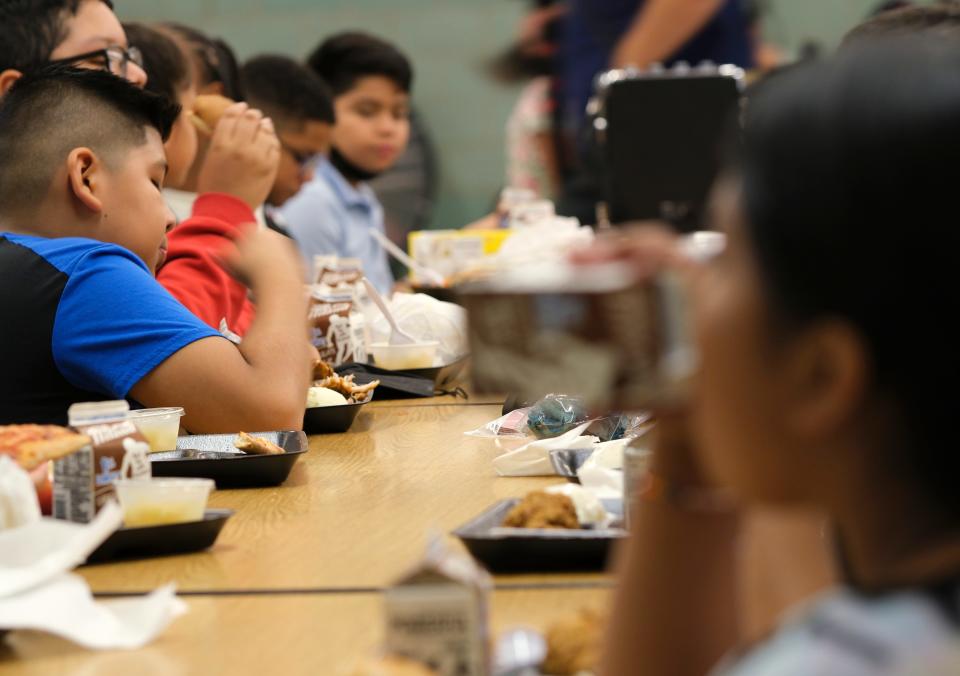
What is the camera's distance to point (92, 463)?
4.06 ft

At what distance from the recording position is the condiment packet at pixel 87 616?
988 millimetres

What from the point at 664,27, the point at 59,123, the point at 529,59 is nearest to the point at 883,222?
the point at 59,123

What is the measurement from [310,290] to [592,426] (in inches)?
40.0

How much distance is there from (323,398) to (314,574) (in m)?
0.94

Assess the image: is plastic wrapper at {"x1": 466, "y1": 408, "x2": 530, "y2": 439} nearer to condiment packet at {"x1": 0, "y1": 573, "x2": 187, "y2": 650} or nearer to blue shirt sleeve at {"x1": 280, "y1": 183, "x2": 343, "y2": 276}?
condiment packet at {"x1": 0, "y1": 573, "x2": 187, "y2": 650}

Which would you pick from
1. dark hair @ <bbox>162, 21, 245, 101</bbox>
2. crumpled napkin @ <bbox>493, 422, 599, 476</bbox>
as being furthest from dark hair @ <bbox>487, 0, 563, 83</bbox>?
crumpled napkin @ <bbox>493, 422, 599, 476</bbox>

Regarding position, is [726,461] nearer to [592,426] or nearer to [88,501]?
[88,501]

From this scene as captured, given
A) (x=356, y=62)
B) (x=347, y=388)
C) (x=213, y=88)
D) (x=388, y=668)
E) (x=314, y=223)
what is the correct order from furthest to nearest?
(x=356, y=62) → (x=314, y=223) → (x=213, y=88) → (x=347, y=388) → (x=388, y=668)

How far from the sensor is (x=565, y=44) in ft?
13.4

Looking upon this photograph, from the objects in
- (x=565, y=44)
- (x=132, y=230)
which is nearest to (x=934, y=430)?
(x=132, y=230)

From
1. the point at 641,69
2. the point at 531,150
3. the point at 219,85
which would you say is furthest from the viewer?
the point at 531,150

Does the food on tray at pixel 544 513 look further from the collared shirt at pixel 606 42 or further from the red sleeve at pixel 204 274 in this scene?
the collared shirt at pixel 606 42

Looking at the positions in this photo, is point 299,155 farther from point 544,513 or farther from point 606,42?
point 544,513

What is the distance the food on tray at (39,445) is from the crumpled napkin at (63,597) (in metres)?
0.12
